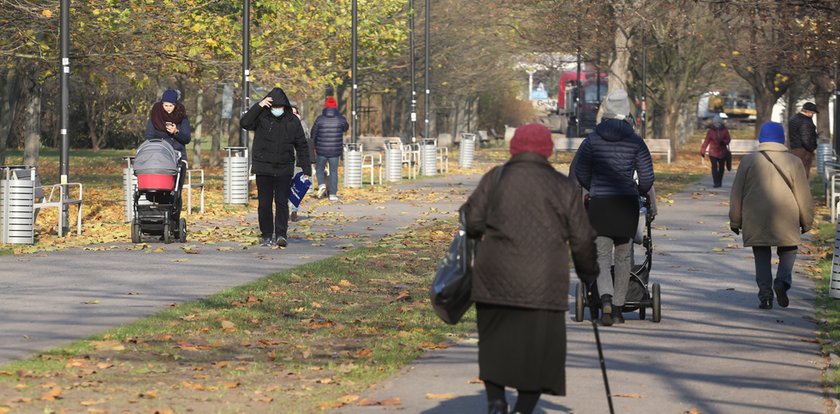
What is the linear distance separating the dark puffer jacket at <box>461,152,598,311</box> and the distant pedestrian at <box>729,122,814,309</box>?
19.1 ft

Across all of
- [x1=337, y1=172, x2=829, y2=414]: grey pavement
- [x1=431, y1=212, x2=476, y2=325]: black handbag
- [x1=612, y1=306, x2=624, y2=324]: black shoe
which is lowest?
[x1=337, y1=172, x2=829, y2=414]: grey pavement

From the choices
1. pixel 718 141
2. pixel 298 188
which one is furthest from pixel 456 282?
pixel 718 141

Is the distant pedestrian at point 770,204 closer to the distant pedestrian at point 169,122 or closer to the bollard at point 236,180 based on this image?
the distant pedestrian at point 169,122

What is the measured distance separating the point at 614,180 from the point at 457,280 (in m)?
4.24

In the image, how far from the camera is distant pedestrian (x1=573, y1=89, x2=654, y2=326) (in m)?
11.3

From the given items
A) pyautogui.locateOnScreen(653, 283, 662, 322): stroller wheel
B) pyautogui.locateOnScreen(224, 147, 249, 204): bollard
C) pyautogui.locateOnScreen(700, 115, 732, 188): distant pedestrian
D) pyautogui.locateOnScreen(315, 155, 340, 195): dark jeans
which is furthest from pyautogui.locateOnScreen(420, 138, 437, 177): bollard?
pyautogui.locateOnScreen(653, 283, 662, 322): stroller wheel

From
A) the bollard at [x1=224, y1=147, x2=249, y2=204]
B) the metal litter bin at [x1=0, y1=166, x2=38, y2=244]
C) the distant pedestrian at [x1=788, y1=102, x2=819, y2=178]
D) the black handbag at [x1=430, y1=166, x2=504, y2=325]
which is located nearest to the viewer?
the black handbag at [x1=430, y1=166, x2=504, y2=325]

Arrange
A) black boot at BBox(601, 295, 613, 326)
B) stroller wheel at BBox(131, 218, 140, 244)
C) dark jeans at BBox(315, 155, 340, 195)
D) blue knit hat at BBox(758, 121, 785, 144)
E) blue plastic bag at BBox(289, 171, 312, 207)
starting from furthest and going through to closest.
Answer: dark jeans at BBox(315, 155, 340, 195), blue plastic bag at BBox(289, 171, 312, 207), stroller wheel at BBox(131, 218, 140, 244), blue knit hat at BBox(758, 121, 785, 144), black boot at BBox(601, 295, 613, 326)

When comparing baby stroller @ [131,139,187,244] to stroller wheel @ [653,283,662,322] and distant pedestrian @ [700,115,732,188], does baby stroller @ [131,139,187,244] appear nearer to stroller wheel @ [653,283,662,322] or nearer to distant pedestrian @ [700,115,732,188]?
stroller wheel @ [653,283,662,322]

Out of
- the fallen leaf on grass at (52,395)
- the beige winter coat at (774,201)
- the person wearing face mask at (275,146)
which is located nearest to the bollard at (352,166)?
the person wearing face mask at (275,146)

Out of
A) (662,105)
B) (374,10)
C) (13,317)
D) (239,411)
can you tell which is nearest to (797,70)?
(374,10)

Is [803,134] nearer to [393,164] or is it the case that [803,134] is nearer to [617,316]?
[393,164]

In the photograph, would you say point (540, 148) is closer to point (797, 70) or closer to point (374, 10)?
point (797, 70)

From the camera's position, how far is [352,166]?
3400 centimetres
